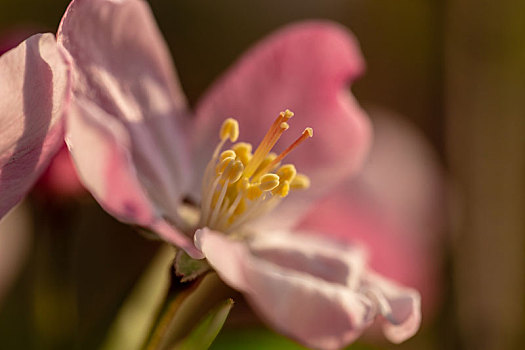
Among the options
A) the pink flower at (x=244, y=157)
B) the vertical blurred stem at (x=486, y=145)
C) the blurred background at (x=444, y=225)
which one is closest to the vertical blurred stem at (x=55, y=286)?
the blurred background at (x=444, y=225)

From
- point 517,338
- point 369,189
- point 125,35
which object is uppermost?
point 125,35

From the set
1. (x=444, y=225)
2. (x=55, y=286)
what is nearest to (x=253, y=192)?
(x=55, y=286)

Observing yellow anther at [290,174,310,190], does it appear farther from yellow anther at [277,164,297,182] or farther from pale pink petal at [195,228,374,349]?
pale pink petal at [195,228,374,349]

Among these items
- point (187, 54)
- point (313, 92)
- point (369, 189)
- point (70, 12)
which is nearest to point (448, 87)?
point (369, 189)

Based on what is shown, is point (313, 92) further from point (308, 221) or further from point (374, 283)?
point (308, 221)

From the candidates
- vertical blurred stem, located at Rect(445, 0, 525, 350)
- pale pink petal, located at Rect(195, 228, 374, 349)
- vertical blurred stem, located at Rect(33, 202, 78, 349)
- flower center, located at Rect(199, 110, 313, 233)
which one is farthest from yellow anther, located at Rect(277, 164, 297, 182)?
vertical blurred stem, located at Rect(445, 0, 525, 350)

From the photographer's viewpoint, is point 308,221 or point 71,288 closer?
point 71,288
